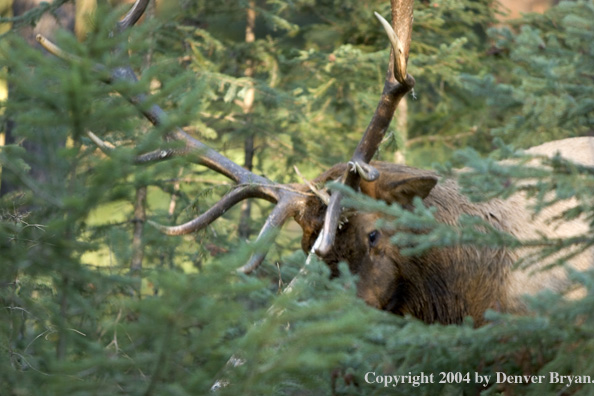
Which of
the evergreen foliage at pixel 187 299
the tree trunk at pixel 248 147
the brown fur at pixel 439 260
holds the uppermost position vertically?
the evergreen foliage at pixel 187 299

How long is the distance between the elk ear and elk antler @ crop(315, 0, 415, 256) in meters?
0.11

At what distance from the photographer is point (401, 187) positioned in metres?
4.52

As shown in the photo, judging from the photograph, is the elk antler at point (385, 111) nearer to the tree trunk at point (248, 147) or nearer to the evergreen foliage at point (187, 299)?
the evergreen foliage at point (187, 299)

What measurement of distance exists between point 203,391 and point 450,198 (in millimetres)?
2751

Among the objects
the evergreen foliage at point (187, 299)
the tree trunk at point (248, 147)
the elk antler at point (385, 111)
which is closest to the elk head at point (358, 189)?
the elk antler at point (385, 111)

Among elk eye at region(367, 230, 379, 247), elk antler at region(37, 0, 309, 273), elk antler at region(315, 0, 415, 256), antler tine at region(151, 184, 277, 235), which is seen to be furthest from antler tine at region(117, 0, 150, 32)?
elk eye at region(367, 230, 379, 247)

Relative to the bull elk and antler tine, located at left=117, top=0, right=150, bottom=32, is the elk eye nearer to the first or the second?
the bull elk

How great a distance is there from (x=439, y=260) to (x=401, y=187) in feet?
1.64

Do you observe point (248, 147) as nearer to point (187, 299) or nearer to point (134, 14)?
point (134, 14)

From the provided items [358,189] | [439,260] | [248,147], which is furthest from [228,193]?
[248,147]

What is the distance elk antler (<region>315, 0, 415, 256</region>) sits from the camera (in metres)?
4.42

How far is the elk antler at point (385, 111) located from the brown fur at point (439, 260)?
0.49 feet

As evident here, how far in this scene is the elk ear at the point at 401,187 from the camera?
4.45 meters

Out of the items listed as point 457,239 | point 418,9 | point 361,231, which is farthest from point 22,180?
point 418,9
